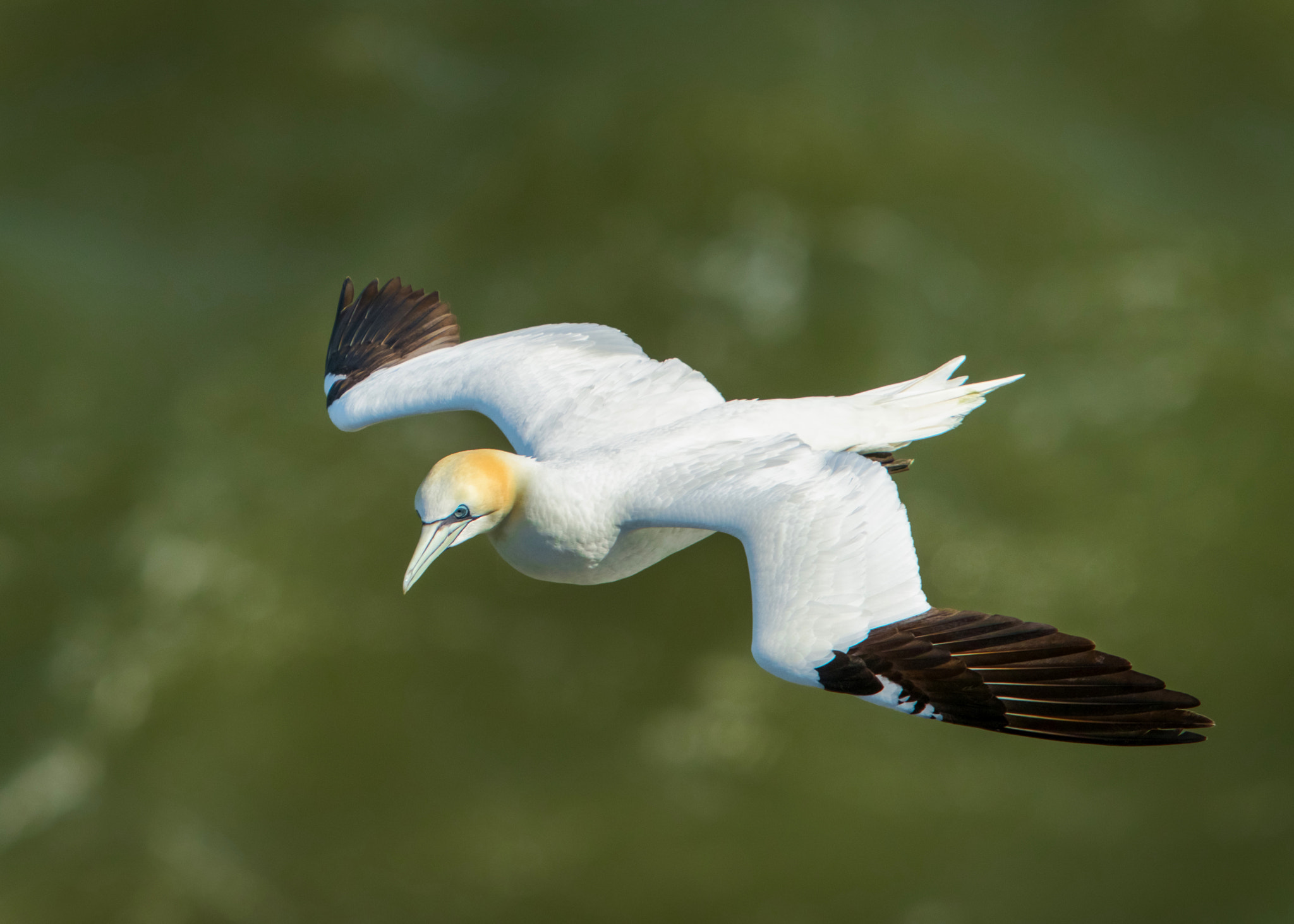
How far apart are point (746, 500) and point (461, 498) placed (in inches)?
67.4

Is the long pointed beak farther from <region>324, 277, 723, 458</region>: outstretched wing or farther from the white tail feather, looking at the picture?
the white tail feather

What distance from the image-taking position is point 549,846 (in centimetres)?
1417

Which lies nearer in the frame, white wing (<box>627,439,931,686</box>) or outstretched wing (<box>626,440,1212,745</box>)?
outstretched wing (<box>626,440,1212,745</box>)

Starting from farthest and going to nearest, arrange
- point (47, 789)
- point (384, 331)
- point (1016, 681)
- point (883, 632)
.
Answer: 1. point (47, 789)
2. point (384, 331)
3. point (883, 632)
4. point (1016, 681)

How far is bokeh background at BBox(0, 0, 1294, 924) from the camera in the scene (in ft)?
46.3

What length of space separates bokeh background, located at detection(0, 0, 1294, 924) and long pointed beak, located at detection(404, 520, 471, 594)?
6.81 m

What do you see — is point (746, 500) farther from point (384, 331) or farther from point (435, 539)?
point (384, 331)

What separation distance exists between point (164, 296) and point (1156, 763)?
→ 1352cm

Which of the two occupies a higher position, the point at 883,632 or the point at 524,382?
the point at 524,382

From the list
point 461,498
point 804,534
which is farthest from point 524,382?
point 804,534

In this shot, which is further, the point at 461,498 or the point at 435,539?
the point at 435,539

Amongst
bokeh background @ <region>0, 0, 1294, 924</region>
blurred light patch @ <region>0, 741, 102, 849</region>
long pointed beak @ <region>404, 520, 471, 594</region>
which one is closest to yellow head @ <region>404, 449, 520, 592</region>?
long pointed beak @ <region>404, 520, 471, 594</region>

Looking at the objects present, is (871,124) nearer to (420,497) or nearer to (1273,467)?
(1273,467)

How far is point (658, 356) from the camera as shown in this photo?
16.3m
